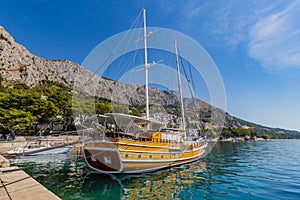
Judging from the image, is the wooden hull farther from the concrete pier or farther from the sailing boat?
the concrete pier

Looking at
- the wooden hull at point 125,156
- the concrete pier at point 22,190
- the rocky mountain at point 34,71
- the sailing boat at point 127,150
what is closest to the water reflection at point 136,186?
the wooden hull at point 125,156

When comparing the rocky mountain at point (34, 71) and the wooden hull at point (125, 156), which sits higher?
the rocky mountain at point (34, 71)

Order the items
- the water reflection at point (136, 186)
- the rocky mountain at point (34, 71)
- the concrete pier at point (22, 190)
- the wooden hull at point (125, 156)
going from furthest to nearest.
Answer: the rocky mountain at point (34, 71), the wooden hull at point (125, 156), the water reflection at point (136, 186), the concrete pier at point (22, 190)

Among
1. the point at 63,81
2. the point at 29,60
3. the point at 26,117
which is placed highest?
the point at 29,60

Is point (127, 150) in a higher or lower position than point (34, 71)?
lower

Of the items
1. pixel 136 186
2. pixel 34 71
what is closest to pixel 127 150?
pixel 136 186

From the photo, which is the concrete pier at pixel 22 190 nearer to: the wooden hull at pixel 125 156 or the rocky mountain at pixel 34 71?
the wooden hull at pixel 125 156

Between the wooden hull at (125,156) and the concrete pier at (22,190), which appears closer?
the concrete pier at (22,190)

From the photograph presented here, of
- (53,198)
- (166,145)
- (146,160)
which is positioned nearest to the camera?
(53,198)

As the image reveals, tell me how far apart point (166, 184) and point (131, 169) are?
2.87 m

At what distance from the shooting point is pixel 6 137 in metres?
32.2

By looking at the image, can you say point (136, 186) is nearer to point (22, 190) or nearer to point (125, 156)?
point (125, 156)

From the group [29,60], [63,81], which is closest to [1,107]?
[63,81]

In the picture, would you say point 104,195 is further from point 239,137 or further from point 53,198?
point 239,137
